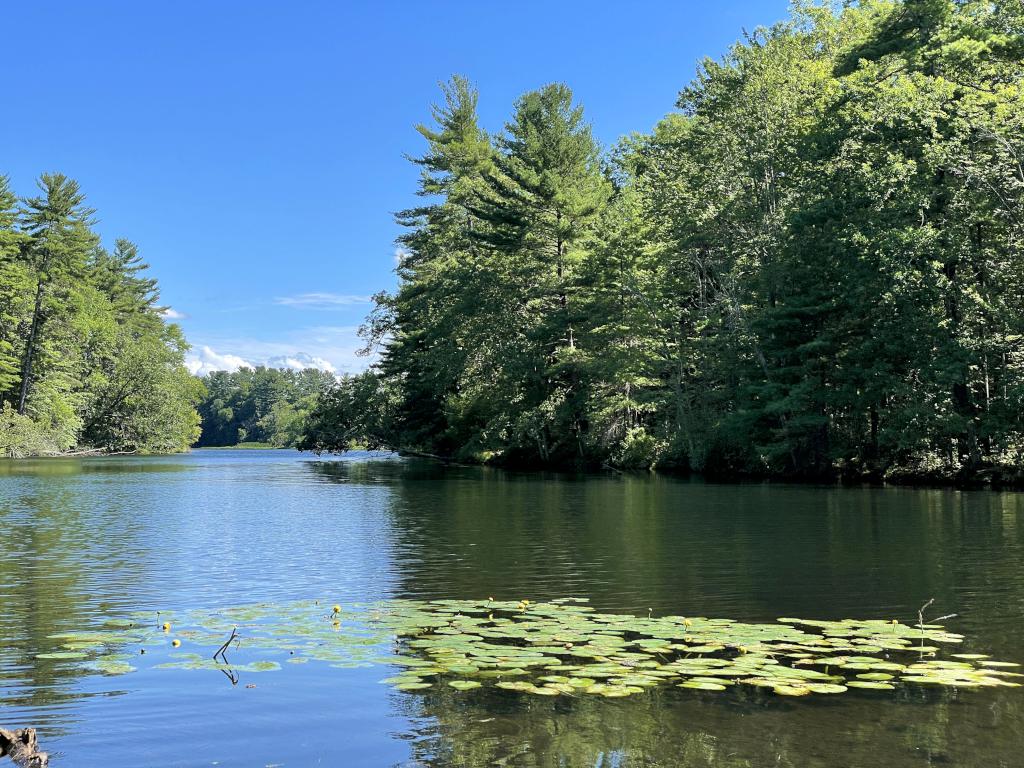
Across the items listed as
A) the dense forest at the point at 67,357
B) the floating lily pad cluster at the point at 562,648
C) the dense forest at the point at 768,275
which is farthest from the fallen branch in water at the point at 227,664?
the dense forest at the point at 67,357

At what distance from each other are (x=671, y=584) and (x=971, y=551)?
5743 mm

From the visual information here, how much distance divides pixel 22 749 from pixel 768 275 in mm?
31874

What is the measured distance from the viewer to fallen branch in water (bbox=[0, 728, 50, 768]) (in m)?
5.10

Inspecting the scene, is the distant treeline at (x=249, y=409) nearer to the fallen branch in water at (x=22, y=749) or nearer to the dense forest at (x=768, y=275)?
the dense forest at (x=768, y=275)

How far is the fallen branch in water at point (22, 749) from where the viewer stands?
5098 millimetres

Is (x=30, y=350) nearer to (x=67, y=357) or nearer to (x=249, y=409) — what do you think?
(x=67, y=357)

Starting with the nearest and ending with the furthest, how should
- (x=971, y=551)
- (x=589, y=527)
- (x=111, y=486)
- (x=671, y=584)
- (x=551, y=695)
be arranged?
(x=551, y=695) → (x=671, y=584) → (x=971, y=551) → (x=589, y=527) → (x=111, y=486)

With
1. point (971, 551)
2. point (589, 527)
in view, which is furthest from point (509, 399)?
point (971, 551)

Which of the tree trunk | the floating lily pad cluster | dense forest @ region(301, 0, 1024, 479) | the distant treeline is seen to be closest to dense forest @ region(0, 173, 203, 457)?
the tree trunk

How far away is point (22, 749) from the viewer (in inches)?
201

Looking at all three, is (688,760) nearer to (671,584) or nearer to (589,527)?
(671,584)

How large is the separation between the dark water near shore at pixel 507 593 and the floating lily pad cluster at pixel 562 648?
0.69ft

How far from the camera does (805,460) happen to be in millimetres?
34562

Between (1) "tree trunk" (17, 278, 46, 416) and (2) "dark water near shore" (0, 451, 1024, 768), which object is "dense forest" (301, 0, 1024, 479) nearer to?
(2) "dark water near shore" (0, 451, 1024, 768)
